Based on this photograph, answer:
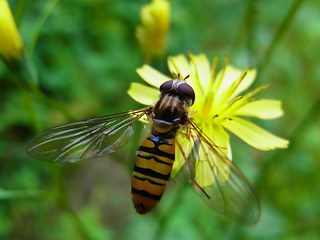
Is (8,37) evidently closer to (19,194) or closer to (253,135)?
(19,194)

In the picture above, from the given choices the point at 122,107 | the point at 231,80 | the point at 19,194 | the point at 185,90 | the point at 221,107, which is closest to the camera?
the point at 185,90

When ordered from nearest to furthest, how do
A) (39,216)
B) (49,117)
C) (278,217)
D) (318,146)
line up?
1. (278,217)
2. (318,146)
3. (39,216)
4. (49,117)

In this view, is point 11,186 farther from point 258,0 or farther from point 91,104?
point 258,0

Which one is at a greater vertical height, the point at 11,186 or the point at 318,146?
the point at 318,146

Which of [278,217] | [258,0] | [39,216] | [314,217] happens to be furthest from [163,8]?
[39,216]

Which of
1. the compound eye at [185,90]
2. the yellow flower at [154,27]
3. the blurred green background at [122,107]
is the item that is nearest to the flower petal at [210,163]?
the compound eye at [185,90]

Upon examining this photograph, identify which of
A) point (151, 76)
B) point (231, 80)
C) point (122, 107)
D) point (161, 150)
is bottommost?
point (122, 107)

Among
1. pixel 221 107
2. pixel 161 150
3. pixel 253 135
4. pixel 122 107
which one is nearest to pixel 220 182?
pixel 161 150
